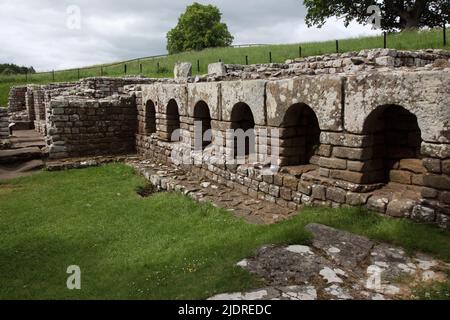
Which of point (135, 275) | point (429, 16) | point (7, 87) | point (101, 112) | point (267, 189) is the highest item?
point (429, 16)

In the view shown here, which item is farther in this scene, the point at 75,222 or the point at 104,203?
the point at 104,203

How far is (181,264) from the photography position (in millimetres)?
5262

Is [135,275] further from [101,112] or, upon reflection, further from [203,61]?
[203,61]

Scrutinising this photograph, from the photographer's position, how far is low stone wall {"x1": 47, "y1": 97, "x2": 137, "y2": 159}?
517 inches

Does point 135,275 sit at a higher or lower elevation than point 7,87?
lower

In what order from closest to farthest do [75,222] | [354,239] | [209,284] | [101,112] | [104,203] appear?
[209,284] → [354,239] → [75,222] → [104,203] → [101,112]

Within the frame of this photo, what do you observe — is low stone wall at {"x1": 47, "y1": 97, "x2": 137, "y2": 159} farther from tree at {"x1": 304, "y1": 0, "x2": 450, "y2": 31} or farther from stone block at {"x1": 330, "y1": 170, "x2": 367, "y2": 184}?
tree at {"x1": 304, "y1": 0, "x2": 450, "y2": 31}

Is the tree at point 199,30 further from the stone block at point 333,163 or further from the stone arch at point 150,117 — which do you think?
the stone block at point 333,163

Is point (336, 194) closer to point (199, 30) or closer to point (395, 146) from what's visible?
point (395, 146)

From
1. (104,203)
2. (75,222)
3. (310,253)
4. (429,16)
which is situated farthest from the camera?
(429,16)

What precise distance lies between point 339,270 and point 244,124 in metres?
4.94

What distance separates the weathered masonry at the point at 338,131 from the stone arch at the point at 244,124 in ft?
0.07

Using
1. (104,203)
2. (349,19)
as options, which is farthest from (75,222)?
(349,19)

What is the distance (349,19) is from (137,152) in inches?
892
